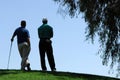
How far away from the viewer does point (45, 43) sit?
79.4ft

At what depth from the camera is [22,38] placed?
24234 millimetres

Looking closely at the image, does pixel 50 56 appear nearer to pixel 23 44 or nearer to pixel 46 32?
pixel 46 32

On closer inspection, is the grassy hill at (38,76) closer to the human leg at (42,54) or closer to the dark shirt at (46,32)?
the human leg at (42,54)

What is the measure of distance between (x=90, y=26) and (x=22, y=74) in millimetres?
8769

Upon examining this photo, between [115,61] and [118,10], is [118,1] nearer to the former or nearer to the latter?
[118,10]

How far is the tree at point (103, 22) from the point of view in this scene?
2944 cm

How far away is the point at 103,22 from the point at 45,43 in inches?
254

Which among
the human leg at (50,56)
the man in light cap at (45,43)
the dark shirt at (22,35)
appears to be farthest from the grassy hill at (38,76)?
the dark shirt at (22,35)

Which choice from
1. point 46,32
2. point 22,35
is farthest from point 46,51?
point 22,35

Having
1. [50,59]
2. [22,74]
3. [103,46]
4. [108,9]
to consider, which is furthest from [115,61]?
[22,74]

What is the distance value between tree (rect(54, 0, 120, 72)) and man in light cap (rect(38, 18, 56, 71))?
5660 mm

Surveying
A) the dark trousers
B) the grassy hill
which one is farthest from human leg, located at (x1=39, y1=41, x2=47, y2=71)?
the grassy hill

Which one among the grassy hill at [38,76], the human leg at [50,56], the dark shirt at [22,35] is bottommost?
the grassy hill at [38,76]

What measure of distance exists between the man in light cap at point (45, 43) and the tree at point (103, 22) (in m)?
5.66
